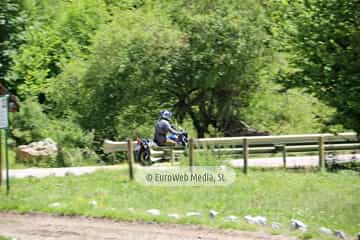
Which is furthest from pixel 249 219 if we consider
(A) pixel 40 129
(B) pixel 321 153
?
(A) pixel 40 129

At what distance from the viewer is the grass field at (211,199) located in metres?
13.3

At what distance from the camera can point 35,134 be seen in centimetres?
2422

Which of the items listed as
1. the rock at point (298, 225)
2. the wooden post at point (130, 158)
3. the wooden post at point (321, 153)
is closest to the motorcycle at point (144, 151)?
the wooden post at point (130, 158)

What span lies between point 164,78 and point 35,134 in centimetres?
483

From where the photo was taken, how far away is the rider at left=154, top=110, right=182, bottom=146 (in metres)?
19.4

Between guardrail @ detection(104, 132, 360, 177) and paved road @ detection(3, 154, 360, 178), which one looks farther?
guardrail @ detection(104, 132, 360, 177)

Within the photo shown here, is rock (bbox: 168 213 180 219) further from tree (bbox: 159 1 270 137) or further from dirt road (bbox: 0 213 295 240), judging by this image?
tree (bbox: 159 1 270 137)

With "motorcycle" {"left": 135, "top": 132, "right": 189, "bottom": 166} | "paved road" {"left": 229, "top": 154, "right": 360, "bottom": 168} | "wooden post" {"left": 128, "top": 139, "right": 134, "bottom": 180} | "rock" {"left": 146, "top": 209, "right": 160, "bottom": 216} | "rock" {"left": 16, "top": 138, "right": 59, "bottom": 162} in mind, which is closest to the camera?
"rock" {"left": 146, "top": 209, "right": 160, "bottom": 216}

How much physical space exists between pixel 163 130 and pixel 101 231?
7.85 meters

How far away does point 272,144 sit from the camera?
21422 millimetres

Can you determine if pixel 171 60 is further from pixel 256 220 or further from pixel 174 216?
pixel 256 220

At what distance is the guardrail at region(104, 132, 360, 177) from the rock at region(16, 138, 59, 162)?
206 cm

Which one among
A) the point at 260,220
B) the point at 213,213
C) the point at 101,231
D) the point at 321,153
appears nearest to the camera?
the point at 101,231

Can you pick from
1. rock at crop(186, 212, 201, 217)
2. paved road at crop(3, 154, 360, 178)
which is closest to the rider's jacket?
paved road at crop(3, 154, 360, 178)
